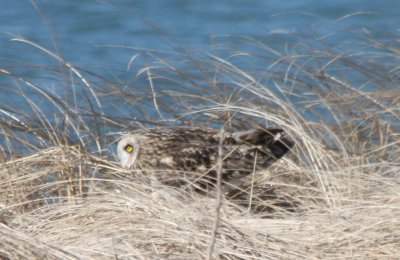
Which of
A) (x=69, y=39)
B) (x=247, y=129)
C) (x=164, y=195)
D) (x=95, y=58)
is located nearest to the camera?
(x=164, y=195)

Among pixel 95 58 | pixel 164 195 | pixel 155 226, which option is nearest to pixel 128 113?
pixel 164 195

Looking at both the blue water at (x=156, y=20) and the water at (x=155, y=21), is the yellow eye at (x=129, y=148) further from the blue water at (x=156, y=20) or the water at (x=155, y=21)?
the blue water at (x=156, y=20)

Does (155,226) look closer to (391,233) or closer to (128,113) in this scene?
(391,233)

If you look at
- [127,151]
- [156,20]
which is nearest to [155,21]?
[156,20]

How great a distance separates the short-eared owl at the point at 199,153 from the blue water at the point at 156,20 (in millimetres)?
8273

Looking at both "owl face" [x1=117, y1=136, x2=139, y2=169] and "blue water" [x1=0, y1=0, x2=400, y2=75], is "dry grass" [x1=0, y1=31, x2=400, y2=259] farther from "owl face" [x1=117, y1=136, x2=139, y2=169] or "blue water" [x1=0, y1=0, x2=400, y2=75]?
"blue water" [x1=0, y1=0, x2=400, y2=75]

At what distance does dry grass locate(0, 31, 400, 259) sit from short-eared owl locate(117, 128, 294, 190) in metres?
0.08

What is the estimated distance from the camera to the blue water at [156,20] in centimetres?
1421

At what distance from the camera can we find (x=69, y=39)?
1496cm

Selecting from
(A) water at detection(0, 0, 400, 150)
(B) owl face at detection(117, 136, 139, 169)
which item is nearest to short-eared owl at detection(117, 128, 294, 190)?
(B) owl face at detection(117, 136, 139, 169)

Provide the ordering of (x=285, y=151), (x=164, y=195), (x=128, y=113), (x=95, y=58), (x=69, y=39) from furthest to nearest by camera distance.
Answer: (x=69, y=39)
(x=95, y=58)
(x=128, y=113)
(x=285, y=151)
(x=164, y=195)

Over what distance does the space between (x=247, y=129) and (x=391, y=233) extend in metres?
1.62

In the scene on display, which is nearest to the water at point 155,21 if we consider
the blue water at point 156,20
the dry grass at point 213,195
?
the blue water at point 156,20

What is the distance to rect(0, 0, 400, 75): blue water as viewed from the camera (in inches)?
559
